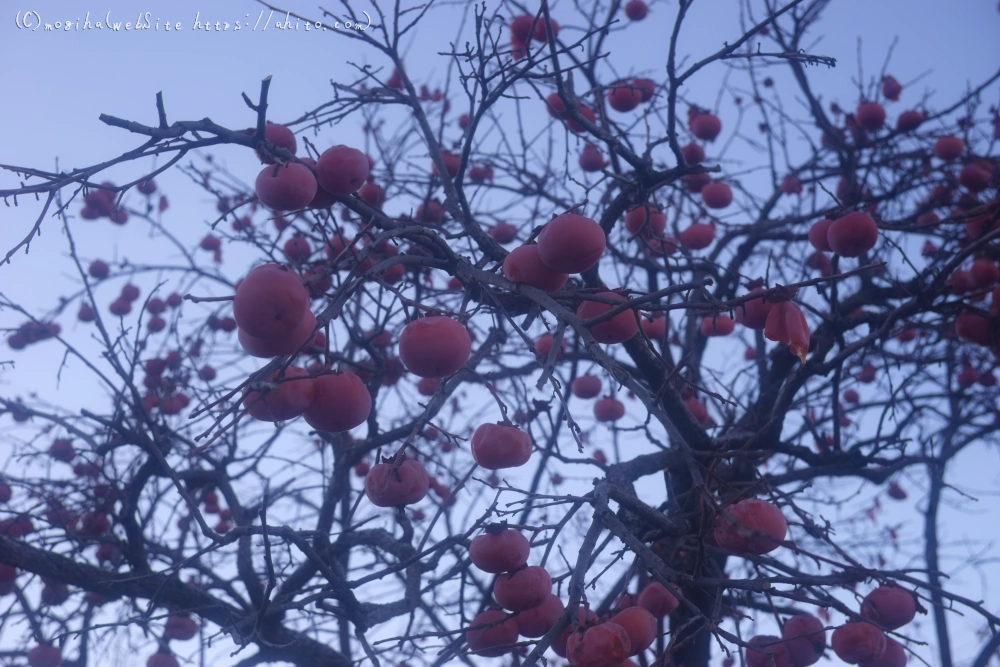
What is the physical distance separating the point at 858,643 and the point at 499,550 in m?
1.13

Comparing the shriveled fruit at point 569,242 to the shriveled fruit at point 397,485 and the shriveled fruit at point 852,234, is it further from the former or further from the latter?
the shriveled fruit at point 852,234

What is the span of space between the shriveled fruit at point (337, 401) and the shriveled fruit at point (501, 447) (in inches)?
16.6

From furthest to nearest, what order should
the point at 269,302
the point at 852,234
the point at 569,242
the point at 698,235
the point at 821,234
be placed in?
the point at 698,235 < the point at 821,234 < the point at 852,234 < the point at 569,242 < the point at 269,302

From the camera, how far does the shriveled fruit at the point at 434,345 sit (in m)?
1.67

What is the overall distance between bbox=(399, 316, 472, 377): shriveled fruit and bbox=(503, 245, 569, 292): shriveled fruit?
0.30 m

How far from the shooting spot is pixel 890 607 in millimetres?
2154

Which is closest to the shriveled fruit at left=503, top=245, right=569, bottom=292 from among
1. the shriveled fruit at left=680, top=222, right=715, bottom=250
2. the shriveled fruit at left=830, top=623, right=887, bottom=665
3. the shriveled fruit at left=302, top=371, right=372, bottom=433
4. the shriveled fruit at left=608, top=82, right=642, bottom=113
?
the shriveled fruit at left=302, top=371, right=372, bottom=433

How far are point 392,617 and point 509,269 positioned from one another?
57.4 inches

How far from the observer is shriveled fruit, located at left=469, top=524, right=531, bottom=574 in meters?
2.00

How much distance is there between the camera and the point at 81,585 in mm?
2781

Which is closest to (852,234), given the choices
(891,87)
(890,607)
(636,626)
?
(890,607)

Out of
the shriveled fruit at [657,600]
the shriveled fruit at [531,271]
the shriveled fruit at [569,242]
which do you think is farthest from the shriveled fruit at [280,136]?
the shriveled fruit at [657,600]

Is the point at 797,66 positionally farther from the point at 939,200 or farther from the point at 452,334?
the point at 452,334

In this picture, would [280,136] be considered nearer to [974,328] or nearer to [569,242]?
[569,242]
